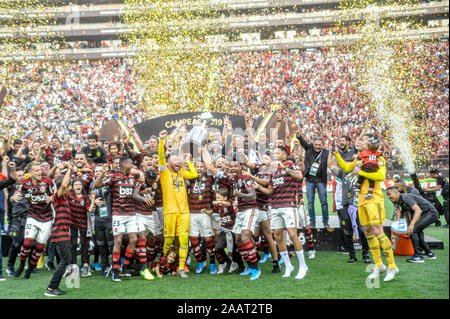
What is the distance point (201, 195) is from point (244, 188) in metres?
1.02

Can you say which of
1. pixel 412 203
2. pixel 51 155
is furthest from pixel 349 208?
pixel 51 155

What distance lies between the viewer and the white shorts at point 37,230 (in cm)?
729

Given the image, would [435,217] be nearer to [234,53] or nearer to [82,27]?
[234,53]

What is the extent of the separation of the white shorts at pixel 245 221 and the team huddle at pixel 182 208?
2cm

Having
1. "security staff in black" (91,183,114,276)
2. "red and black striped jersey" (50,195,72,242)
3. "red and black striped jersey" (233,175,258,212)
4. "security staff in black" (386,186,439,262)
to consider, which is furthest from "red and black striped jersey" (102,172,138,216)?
"security staff in black" (386,186,439,262)

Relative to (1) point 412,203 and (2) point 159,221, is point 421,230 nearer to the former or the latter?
(1) point 412,203

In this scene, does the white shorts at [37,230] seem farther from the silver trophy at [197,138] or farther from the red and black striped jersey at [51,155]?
the silver trophy at [197,138]

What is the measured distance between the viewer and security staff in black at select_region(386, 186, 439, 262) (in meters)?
8.00

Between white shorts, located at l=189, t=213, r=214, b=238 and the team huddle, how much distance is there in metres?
0.02

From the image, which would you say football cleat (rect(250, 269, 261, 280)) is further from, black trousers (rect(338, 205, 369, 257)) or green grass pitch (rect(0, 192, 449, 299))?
black trousers (rect(338, 205, 369, 257))

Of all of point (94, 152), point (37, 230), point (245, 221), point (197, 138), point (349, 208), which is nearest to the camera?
point (245, 221)

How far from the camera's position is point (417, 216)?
7.95 m

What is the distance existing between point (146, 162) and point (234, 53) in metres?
29.1

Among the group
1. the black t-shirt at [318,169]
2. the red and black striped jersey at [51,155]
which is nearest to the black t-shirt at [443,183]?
the black t-shirt at [318,169]
